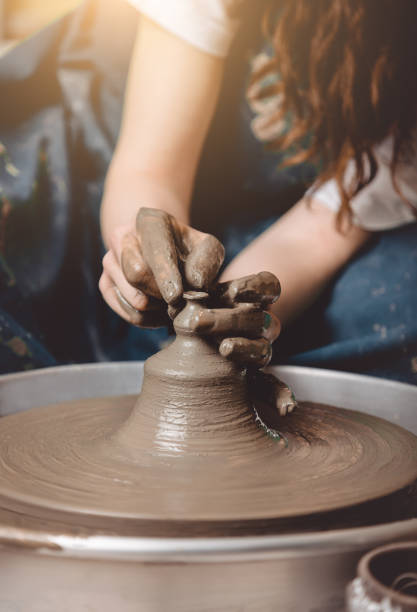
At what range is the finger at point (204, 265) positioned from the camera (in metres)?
0.68

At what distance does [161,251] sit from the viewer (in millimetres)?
693

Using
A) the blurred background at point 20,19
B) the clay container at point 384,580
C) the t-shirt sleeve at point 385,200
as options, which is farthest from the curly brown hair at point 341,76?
the clay container at point 384,580

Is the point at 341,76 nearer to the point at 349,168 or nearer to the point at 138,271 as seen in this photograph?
the point at 349,168

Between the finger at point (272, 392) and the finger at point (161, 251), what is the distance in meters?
0.13

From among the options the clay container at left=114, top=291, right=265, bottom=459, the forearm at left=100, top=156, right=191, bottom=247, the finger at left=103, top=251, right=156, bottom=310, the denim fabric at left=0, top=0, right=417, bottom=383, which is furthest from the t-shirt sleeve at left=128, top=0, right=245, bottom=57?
the clay container at left=114, top=291, right=265, bottom=459

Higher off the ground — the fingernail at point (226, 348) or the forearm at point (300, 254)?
the fingernail at point (226, 348)

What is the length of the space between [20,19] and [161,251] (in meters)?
1.37

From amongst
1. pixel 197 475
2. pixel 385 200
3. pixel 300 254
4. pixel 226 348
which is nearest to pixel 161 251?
pixel 226 348

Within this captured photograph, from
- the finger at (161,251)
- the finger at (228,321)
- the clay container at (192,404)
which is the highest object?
the finger at (161,251)

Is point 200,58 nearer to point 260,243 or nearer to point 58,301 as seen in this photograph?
point 260,243

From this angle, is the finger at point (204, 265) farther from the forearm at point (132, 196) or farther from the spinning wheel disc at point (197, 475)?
the forearm at point (132, 196)

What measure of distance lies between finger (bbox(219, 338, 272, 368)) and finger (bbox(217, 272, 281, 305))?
5 cm

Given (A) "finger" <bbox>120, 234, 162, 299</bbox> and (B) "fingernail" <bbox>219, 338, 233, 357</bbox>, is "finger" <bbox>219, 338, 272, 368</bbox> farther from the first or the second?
(A) "finger" <bbox>120, 234, 162, 299</bbox>

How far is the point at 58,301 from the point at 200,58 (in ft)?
2.21
